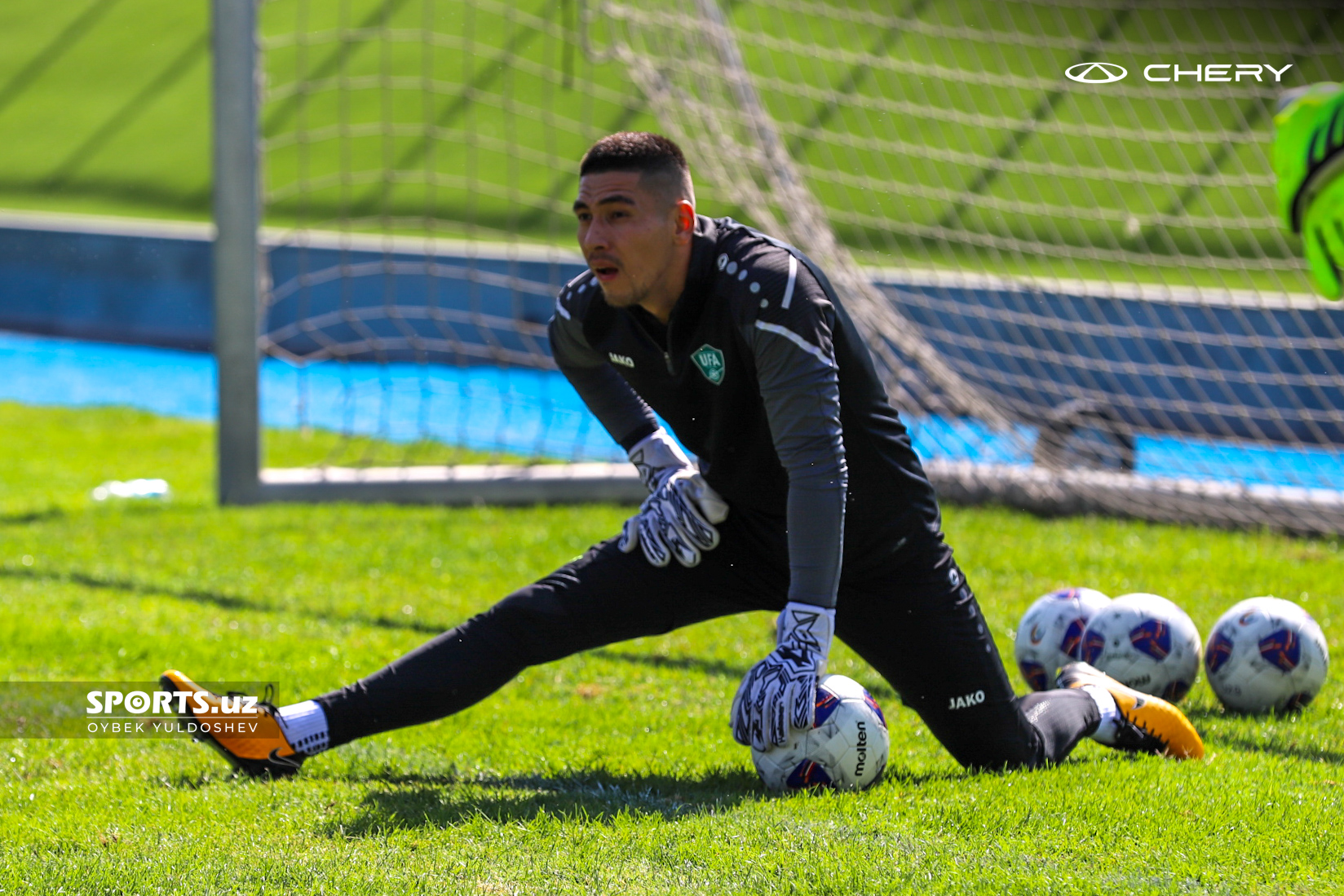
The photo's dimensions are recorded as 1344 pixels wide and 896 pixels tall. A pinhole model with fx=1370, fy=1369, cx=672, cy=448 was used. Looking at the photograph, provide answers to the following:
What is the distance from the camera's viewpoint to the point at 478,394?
13.1 meters

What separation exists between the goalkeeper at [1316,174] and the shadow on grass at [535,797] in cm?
192

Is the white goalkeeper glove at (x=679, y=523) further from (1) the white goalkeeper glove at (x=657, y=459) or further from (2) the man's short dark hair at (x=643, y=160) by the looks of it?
(2) the man's short dark hair at (x=643, y=160)

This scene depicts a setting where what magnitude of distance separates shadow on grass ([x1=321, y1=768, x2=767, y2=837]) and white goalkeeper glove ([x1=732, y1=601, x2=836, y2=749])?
24 cm

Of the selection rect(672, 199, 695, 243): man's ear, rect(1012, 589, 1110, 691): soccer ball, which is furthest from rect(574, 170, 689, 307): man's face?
rect(1012, 589, 1110, 691): soccer ball

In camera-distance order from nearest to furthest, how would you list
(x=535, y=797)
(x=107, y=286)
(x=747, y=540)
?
(x=535, y=797) → (x=747, y=540) → (x=107, y=286)

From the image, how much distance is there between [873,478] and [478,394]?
9767mm

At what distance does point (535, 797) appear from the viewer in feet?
11.5

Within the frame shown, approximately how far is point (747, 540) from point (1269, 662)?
6.06 ft

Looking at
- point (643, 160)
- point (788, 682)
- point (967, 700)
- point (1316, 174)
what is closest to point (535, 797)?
point (788, 682)

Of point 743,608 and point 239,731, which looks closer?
point 239,731

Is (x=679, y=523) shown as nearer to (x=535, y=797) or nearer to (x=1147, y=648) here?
(x=535, y=797)

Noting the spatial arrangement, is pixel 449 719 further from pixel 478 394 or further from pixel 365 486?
pixel 478 394

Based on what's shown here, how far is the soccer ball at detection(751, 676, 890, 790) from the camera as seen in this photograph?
136 inches

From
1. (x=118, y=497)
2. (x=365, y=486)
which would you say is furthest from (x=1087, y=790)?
(x=118, y=497)
